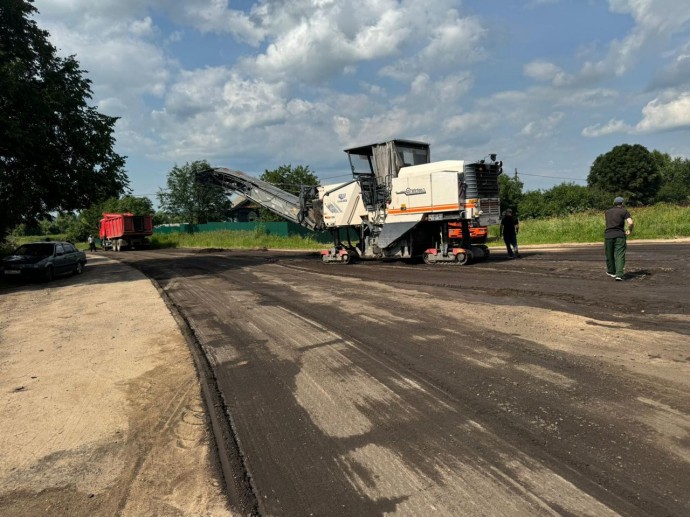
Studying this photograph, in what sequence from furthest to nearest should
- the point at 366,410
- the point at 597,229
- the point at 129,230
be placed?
the point at 129,230
the point at 597,229
the point at 366,410

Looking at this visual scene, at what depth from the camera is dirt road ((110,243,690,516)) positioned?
288 centimetres

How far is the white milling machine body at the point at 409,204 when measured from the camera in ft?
45.3

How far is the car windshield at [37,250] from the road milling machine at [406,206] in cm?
948

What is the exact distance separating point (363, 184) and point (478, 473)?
1329cm

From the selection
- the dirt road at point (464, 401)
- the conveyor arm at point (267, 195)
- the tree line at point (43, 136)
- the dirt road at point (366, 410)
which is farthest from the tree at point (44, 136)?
the dirt road at point (464, 401)

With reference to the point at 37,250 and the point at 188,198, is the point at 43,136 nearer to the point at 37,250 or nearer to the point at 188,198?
the point at 37,250

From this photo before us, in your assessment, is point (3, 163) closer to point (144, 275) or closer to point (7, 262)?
point (7, 262)

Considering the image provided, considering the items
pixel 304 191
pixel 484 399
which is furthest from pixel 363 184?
pixel 484 399

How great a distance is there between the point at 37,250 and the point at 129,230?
80.4ft

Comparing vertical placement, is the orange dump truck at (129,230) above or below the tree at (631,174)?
below

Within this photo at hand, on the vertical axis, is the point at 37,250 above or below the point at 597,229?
below

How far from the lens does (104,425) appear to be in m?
4.16

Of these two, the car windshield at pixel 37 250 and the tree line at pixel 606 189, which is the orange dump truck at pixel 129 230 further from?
the tree line at pixel 606 189

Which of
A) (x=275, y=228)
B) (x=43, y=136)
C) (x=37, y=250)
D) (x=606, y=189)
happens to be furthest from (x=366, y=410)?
(x=606, y=189)
